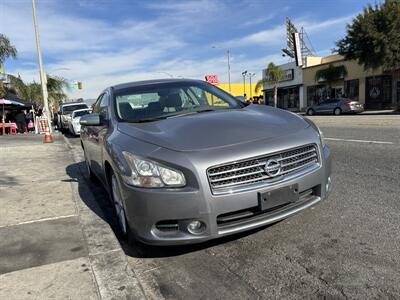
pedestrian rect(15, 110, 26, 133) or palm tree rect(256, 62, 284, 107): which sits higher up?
palm tree rect(256, 62, 284, 107)

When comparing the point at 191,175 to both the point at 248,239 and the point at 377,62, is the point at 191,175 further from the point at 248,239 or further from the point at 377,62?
the point at 377,62

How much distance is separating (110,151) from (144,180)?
3.18 feet

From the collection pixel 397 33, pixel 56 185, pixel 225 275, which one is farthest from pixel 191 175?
pixel 397 33

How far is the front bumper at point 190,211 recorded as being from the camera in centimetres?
315

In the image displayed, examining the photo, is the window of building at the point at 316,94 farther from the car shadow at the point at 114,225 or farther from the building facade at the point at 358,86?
the car shadow at the point at 114,225

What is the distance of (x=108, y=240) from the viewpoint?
4133 mm

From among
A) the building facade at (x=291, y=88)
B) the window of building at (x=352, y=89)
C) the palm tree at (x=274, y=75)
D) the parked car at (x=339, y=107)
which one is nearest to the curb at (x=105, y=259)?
the parked car at (x=339, y=107)

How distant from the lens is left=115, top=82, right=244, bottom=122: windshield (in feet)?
15.0

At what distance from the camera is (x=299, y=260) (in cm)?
341

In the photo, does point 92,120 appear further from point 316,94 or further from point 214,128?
Result: point 316,94

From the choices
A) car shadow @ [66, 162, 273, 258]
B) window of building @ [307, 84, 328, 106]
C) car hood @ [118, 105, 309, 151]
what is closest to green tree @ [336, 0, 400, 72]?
window of building @ [307, 84, 328, 106]

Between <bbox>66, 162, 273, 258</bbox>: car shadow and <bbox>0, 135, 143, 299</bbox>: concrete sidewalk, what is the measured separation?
44 millimetres

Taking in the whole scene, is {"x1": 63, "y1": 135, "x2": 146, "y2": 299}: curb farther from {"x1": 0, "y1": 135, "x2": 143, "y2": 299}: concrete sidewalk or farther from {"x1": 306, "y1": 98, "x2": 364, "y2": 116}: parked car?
{"x1": 306, "y1": 98, "x2": 364, "y2": 116}: parked car

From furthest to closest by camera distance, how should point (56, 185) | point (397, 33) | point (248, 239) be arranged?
point (397, 33) < point (56, 185) < point (248, 239)
